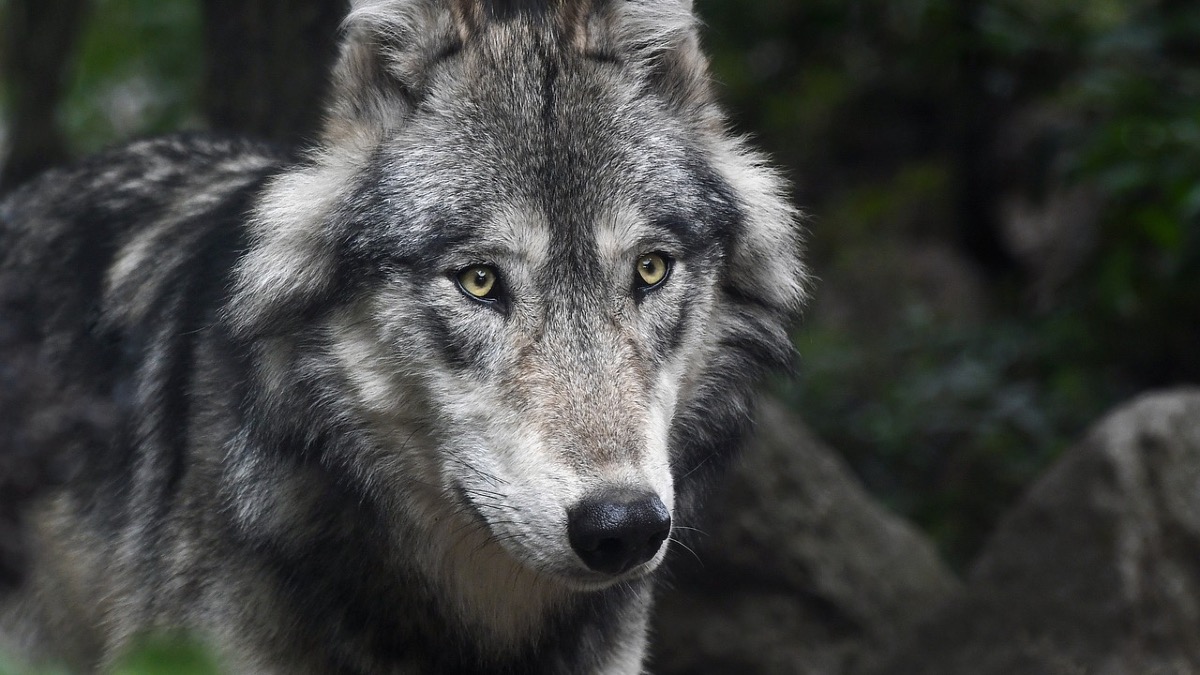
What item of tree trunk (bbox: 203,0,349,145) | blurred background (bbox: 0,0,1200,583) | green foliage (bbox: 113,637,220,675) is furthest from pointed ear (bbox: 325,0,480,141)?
green foliage (bbox: 113,637,220,675)

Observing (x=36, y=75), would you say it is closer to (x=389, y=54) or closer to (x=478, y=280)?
(x=389, y=54)

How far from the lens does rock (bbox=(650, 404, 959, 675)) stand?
491cm

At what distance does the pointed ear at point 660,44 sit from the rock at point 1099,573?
8.09ft

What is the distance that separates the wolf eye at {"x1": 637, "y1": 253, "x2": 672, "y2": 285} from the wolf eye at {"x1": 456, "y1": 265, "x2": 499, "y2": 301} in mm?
353

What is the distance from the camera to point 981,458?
6.38 meters

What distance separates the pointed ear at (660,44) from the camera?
3.08 meters

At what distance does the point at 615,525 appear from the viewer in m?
2.39

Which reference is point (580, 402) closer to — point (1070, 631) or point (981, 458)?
point (1070, 631)

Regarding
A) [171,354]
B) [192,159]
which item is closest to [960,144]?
[192,159]

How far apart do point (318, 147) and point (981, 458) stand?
4.46m

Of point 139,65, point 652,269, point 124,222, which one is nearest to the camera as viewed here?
point 652,269

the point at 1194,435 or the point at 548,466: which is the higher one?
the point at 548,466

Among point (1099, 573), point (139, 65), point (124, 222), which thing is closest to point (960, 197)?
point (1099, 573)

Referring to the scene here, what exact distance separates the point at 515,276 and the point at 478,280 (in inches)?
3.6
